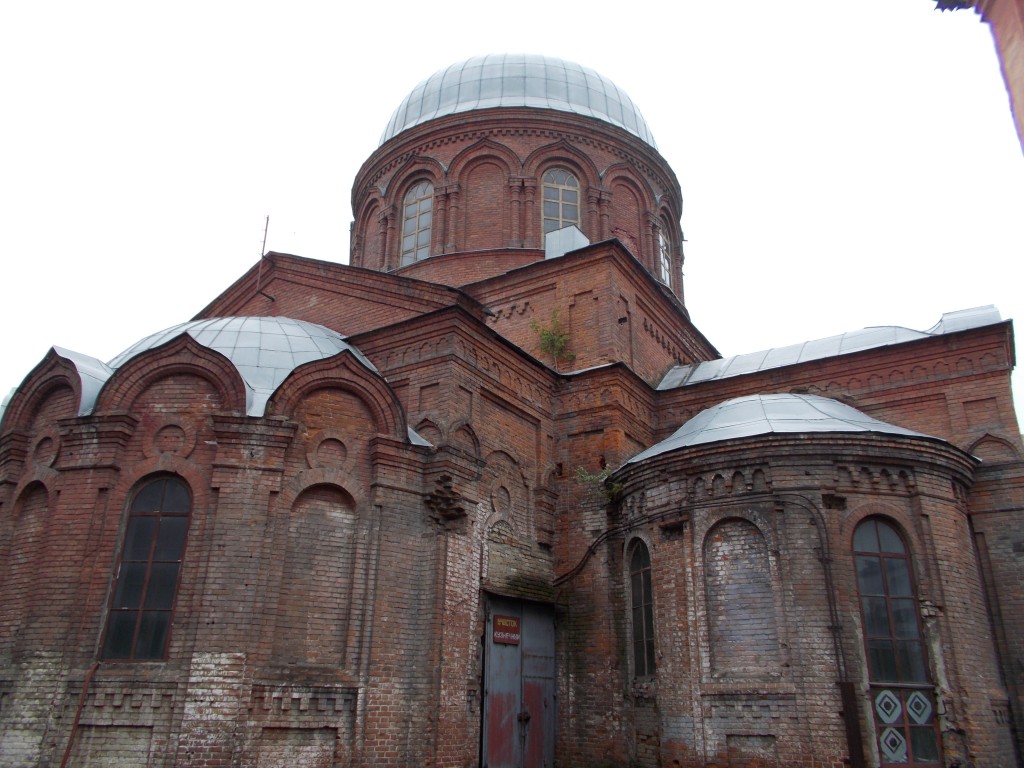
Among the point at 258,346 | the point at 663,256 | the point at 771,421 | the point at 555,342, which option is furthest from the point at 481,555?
the point at 663,256

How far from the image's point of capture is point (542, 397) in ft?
42.9

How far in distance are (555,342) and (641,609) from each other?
466 cm

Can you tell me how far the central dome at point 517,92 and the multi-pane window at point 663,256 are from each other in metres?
2.24

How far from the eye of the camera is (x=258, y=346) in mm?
10398

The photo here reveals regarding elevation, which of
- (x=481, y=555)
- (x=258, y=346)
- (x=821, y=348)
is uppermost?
(x=821, y=348)

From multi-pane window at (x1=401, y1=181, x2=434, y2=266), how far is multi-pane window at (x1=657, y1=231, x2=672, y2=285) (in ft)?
16.4

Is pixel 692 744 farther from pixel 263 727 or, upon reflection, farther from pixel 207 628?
pixel 207 628

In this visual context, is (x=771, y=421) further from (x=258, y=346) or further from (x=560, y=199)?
(x=560, y=199)

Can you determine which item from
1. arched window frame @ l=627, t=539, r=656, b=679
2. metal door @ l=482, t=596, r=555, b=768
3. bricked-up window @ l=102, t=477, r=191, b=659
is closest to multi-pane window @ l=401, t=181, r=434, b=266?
arched window frame @ l=627, t=539, r=656, b=679

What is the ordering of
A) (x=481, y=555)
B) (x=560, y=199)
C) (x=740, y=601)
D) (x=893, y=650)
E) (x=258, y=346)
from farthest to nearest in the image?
(x=560, y=199) → (x=481, y=555) → (x=258, y=346) → (x=740, y=601) → (x=893, y=650)

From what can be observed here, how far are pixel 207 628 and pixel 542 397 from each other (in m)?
6.11

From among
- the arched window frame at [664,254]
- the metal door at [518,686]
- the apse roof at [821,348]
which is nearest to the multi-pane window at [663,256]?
the arched window frame at [664,254]

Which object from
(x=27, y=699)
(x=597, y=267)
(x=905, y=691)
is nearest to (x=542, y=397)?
(x=597, y=267)

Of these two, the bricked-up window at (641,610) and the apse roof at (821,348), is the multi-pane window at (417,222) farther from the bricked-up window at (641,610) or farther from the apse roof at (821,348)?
the bricked-up window at (641,610)
